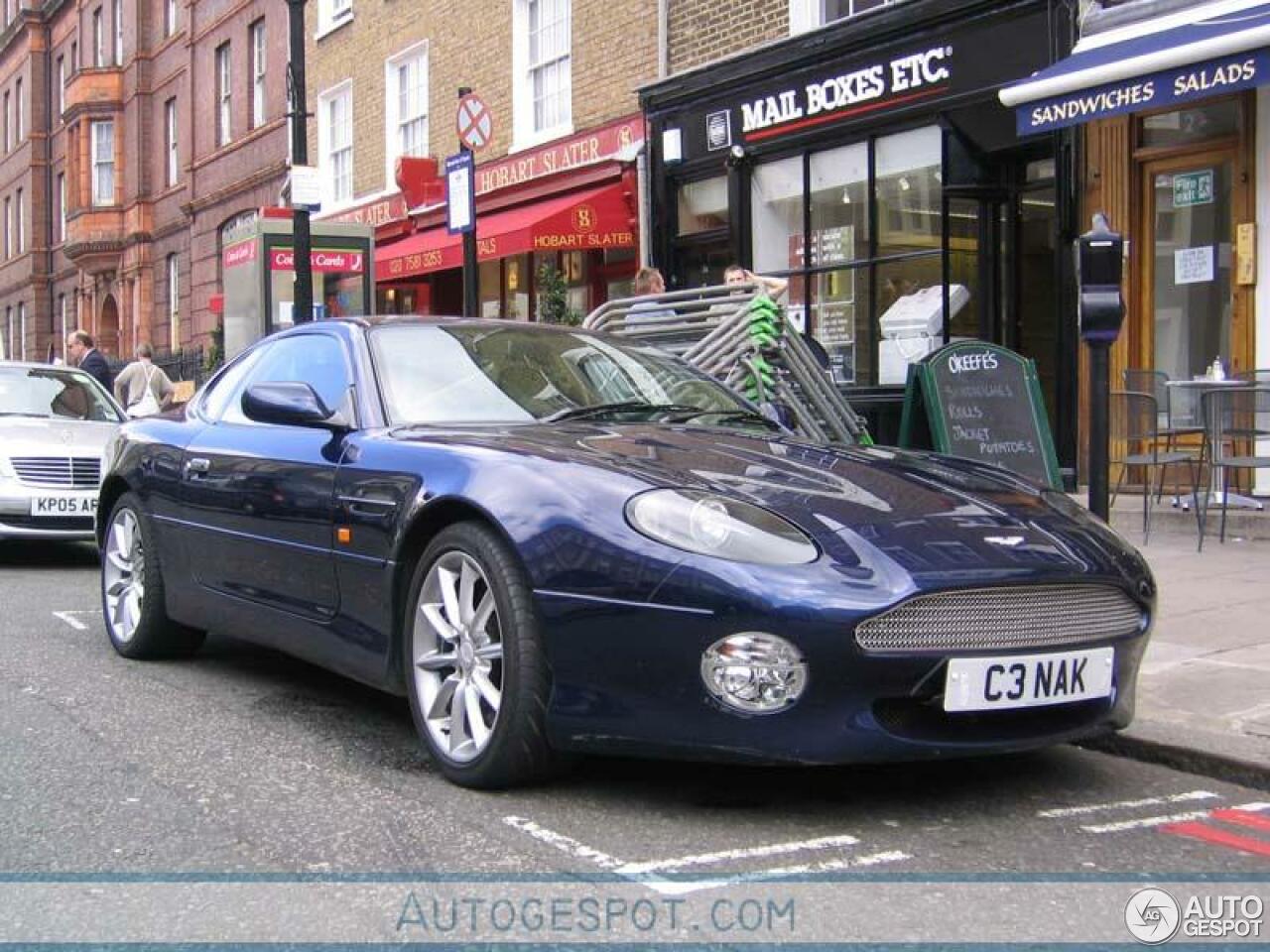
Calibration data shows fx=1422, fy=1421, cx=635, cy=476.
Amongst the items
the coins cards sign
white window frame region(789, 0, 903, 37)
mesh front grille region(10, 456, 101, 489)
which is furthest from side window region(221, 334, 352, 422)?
white window frame region(789, 0, 903, 37)

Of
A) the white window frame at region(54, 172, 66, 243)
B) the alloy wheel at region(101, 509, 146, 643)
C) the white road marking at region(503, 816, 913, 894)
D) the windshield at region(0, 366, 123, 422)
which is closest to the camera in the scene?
the white road marking at region(503, 816, 913, 894)

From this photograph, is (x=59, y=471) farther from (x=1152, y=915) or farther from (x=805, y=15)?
(x=1152, y=915)

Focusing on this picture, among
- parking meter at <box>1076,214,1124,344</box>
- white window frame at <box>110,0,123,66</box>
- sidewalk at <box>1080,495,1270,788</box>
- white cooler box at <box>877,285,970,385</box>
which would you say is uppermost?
white window frame at <box>110,0,123,66</box>

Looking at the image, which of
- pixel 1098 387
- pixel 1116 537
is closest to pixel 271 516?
pixel 1116 537

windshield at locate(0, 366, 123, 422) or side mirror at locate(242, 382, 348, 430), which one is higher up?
windshield at locate(0, 366, 123, 422)

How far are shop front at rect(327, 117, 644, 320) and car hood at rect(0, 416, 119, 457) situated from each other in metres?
4.71

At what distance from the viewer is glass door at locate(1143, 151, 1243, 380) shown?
977 centimetres

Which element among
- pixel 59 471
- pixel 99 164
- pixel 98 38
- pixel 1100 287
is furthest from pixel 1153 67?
pixel 98 38

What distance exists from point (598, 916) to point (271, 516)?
2.38 m

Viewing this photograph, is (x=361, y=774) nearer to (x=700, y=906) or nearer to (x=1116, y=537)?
(x=700, y=906)

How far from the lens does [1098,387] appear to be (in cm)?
574
